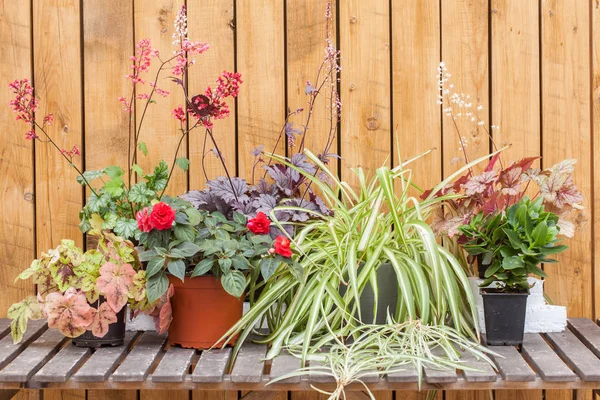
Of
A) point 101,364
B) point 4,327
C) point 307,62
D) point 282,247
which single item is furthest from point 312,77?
point 4,327

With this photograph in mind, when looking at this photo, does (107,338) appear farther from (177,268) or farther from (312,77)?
(312,77)

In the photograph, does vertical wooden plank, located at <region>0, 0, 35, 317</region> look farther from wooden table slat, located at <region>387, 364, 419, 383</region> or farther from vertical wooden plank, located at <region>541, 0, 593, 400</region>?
vertical wooden plank, located at <region>541, 0, 593, 400</region>

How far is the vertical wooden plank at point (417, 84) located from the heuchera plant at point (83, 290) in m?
1.12

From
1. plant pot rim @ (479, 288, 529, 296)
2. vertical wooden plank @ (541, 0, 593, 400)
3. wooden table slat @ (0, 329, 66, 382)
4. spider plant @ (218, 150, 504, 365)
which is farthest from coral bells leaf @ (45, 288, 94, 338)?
vertical wooden plank @ (541, 0, 593, 400)

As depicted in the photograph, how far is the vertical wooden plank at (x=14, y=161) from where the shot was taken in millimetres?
2650

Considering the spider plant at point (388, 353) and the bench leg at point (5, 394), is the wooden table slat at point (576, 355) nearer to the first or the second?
the spider plant at point (388, 353)

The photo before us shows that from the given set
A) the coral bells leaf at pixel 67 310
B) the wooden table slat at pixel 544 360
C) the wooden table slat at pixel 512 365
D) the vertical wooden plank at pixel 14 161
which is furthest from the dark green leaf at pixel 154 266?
the wooden table slat at pixel 544 360

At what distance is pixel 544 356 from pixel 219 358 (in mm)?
946

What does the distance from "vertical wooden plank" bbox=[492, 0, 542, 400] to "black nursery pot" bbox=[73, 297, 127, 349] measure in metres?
1.51

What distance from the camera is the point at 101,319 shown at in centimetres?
210

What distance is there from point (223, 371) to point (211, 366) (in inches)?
2.3

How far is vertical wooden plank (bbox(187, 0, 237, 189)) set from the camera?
2.64m

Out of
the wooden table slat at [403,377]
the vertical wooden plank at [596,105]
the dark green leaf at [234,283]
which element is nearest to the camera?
the wooden table slat at [403,377]

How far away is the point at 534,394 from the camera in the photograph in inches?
105
